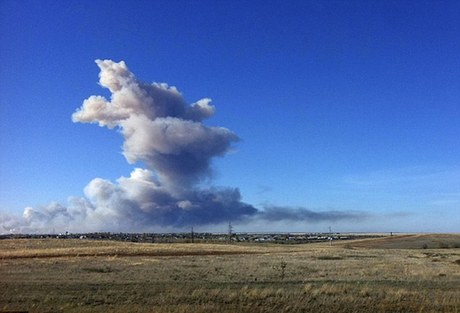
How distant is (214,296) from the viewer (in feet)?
84.3

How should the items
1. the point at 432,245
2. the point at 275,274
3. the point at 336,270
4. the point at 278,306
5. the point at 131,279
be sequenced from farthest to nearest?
the point at 432,245 < the point at 336,270 < the point at 275,274 < the point at 131,279 < the point at 278,306

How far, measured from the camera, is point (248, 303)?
2350cm

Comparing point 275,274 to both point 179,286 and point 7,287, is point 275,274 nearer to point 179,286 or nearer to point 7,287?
point 179,286

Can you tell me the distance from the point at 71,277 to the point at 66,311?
1742 centimetres

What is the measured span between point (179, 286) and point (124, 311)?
1033 cm

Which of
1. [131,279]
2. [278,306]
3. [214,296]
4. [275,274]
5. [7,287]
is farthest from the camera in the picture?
[275,274]

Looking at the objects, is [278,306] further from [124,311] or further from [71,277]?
[71,277]

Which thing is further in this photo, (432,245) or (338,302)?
(432,245)

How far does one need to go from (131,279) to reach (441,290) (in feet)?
63.8

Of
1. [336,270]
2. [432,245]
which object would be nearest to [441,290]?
[336,270]

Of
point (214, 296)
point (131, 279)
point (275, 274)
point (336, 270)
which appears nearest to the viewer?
point (214, 296)

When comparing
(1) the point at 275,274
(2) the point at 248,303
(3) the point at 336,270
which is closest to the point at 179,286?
(2) the point at 248,303

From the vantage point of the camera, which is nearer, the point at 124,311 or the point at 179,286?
the point at 124,311

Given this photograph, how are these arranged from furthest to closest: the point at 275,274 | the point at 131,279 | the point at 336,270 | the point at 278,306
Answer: the point at 336,270 < the point at 275,274 < the point at 131,279 < the point at 278,306
